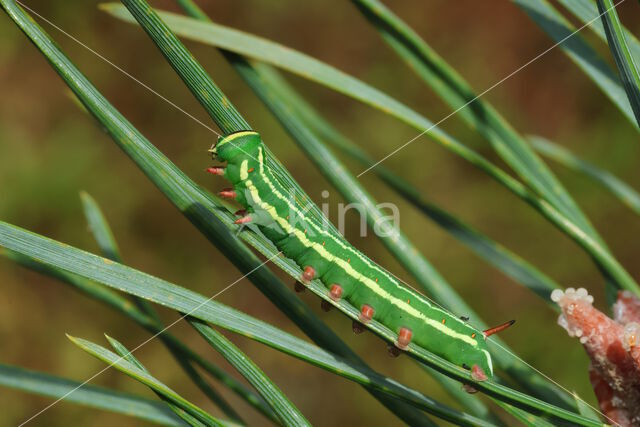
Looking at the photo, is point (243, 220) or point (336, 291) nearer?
point (243, 220)

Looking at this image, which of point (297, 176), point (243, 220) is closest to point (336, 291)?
point (243, 220)

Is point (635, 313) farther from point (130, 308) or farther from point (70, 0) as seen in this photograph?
point (70, 0)

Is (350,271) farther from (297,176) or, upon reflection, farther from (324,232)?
(297,176)

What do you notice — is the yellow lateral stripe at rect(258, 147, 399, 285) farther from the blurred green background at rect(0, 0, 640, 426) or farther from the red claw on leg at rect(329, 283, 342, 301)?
the blurred green background at rect(0, 0, 640, 426)

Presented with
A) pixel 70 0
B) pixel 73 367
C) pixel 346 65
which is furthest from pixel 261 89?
pixel 70 0

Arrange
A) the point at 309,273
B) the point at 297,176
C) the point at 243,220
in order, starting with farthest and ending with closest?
1. the point at 297,176
2. the point at 309,273
3. the point at 243,220

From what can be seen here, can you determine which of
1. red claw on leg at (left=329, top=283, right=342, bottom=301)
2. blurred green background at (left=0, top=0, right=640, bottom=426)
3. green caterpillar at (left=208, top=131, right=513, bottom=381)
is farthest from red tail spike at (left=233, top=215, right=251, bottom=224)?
blurred green background at (left=0, top=0, right=640, bottom=426)
